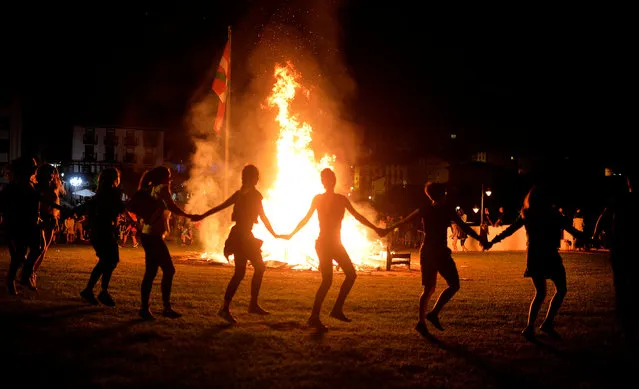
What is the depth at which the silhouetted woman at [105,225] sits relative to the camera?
8.76 metres

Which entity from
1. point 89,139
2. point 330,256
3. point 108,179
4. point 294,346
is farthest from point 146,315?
point 89,139

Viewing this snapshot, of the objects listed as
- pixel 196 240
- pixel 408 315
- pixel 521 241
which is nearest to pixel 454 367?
pixel 408 315

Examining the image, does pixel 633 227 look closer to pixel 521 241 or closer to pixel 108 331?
pixel 108 331

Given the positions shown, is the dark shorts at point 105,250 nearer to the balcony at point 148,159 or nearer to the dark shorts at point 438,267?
the dark shorts at point 438,267

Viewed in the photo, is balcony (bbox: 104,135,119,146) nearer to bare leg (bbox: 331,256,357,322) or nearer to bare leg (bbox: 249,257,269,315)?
bare leg (bbox: 249,257,269,315)

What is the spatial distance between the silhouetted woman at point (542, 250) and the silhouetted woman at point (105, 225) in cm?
563

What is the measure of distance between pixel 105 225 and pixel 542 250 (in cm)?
597

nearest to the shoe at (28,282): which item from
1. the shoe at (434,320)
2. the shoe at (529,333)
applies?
the shoe at (434,320)

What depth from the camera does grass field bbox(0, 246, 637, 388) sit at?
5641 millimetres

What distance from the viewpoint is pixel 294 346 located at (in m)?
6.88

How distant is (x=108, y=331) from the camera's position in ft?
23.6

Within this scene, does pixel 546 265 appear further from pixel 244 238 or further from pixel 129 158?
pixel 129 158

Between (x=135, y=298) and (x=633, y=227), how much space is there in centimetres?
751

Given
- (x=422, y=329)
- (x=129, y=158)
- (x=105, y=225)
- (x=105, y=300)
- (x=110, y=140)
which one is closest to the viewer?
(x=422, y=329)
